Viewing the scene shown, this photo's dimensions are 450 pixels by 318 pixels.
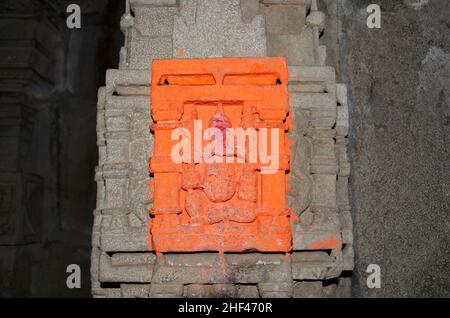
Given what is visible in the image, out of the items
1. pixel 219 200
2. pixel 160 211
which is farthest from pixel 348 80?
pixel 160 211

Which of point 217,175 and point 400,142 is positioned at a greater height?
point 400,142

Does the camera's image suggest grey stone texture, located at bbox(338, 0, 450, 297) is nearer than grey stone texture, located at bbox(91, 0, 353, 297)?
No

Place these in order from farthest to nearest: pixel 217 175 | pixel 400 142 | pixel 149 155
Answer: pixel 400 142, pixel 149 155, pixel 217 175

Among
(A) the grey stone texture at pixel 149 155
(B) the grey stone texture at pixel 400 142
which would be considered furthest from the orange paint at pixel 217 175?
(B) the grey stone texture at pixel 400 142

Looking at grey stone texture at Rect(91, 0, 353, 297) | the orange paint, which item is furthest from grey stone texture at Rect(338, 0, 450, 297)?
the orange paint

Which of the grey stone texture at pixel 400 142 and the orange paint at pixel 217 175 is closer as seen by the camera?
the orange paint at pixel 217 175

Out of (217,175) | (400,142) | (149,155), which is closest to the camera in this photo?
(217,175)

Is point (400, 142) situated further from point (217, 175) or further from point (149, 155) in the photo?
point (149, 155)

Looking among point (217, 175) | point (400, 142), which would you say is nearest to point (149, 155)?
point (217, 175)

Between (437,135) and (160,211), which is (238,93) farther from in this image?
(437,135)

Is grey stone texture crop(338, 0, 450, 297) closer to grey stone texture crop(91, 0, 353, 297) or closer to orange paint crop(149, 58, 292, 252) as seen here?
grey stone texture crop(91, 0, 353, 297)

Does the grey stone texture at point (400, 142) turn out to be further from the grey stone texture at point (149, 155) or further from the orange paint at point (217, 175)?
the orange paint at point (217, 175)

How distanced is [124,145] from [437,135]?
2.08m

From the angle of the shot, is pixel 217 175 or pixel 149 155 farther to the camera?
pixel 149 155
